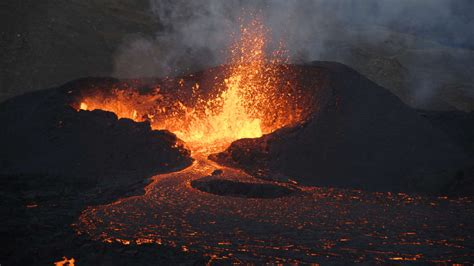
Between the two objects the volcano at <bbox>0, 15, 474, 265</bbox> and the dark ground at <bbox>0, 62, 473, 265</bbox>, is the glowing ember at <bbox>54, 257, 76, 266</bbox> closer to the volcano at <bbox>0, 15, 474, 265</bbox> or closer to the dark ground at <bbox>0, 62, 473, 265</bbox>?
the volcano at <bbox>0, 15, 474, 265</bbox>

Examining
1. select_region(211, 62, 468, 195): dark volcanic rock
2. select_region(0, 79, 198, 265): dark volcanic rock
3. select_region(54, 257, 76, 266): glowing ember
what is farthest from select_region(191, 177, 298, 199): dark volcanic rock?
select_region(54, 257, 76, 266): glowing ember

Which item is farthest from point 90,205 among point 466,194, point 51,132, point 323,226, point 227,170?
point 466,194

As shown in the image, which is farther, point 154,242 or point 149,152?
point 149,152

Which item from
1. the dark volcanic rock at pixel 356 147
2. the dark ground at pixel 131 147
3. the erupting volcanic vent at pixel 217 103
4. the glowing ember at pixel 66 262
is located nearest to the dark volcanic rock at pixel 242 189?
the dark ground at pixel 131 147

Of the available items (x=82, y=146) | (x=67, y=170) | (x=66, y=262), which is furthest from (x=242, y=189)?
(x=82, y=146)

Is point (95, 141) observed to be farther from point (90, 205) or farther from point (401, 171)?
point (401, 171)

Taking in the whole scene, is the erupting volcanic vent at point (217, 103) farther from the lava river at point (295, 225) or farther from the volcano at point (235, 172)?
the lava river at point (295, 225)
